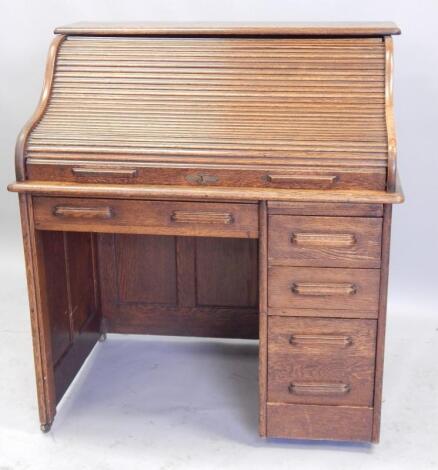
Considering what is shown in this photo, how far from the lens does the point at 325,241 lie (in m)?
2.86

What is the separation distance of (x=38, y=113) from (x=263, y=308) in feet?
3.36

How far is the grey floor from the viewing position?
3084mm

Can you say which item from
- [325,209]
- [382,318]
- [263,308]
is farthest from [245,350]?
[325,209]

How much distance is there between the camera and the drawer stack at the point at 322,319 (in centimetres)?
285

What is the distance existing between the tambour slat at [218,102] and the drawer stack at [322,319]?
8.2 inches

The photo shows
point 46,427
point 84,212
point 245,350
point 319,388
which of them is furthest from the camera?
point 245,350

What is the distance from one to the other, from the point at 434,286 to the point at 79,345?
1.72 metres

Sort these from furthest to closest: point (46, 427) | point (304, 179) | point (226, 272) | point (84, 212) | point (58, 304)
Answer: point (226, 272) < point (58, 304) < point (46, 427) < point (84, 212) < point (304, 179)

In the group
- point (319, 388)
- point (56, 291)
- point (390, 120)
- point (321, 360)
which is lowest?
point (319, 388)

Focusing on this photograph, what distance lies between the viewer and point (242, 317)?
3805 millimetres

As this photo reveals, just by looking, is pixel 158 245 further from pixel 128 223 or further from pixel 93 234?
pixel 128 223

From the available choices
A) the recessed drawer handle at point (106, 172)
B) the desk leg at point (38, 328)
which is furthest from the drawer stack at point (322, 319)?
the desk leg at point (38, 328)

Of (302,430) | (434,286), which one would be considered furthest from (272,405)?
(434,286)

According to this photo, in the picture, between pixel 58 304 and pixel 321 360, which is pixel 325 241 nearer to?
pixel 321 360
